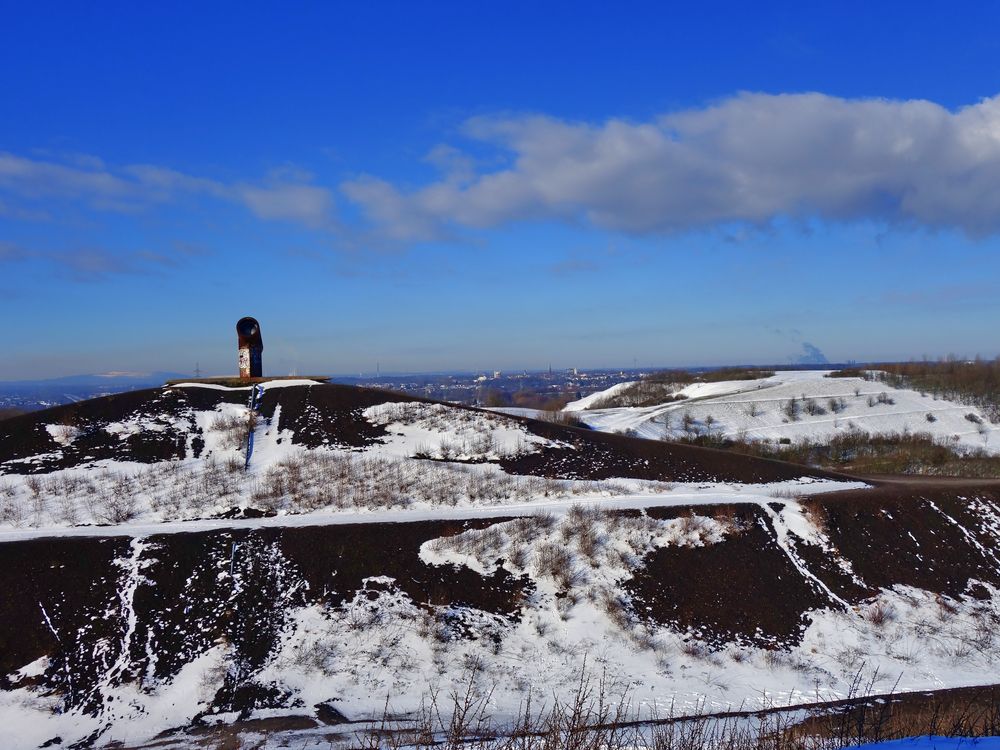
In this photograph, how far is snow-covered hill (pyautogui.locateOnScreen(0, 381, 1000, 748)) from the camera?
11867mm

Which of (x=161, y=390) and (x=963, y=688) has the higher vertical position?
(x=161, y=390)

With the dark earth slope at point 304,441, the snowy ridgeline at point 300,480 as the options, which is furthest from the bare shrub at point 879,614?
the dark earth slope at point 304,441

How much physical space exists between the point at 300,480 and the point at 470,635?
9118 mm

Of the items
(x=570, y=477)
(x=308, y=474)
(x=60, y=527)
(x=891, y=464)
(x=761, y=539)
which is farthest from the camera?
(x=891, y=464)

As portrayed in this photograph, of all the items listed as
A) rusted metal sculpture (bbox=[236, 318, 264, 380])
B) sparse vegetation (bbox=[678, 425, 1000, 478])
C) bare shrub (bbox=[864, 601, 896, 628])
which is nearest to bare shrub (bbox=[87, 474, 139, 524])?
rusted metal sculpture (bbox=[236, 318, 264, 380])

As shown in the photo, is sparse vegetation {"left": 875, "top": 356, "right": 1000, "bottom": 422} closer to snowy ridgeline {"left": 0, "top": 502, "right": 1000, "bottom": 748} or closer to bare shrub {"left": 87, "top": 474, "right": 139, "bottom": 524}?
snowy ridgeline {"left": 0, "top": 502, "right": 1000, "bottom": 748}

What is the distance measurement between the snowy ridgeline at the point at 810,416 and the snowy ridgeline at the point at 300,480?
1786 centimetres

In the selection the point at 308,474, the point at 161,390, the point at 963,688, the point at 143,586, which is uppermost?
the point at 161,390

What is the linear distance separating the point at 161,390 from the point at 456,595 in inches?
752

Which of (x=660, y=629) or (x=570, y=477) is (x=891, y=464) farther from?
(x=660, y=629)

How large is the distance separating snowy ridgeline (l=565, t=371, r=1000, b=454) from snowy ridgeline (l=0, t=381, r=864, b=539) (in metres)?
17.9

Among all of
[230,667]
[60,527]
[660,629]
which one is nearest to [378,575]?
[230,667]

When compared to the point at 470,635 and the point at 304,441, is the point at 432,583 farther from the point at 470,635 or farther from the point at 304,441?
the point at 304,441

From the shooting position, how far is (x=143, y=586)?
13961 mm
